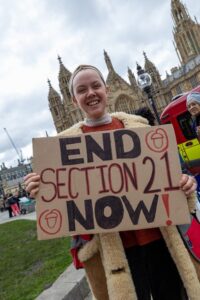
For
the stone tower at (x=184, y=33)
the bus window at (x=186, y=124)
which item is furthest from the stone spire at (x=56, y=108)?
the bus window at (x=186, y=124)

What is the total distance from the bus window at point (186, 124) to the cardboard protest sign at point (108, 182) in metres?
9.91

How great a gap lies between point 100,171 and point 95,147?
134 mm

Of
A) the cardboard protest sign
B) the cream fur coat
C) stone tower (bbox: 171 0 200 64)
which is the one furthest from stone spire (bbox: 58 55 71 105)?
the cream fur coat

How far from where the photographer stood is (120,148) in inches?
80.9

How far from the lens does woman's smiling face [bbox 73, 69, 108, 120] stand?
2129mm

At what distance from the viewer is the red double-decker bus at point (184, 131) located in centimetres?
1116

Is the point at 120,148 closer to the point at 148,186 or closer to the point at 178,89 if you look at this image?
the point at 148,186

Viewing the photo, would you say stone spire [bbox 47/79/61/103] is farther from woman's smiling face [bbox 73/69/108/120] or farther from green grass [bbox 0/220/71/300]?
woman's smiling face [bbox 73/69/108/120]

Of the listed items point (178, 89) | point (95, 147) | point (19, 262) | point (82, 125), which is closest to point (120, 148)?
point (95, 147)

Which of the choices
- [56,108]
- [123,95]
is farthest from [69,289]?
[56,108]

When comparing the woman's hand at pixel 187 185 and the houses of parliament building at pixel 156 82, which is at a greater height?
the houses of parliament building at pixel 156 82

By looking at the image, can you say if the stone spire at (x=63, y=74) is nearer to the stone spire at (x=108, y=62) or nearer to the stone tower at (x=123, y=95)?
the stone tower at (x=123, y=95)

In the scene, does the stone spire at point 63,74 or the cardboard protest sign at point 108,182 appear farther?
the stone spire at point 63,74

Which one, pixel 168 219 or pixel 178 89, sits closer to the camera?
pixel 168 219
